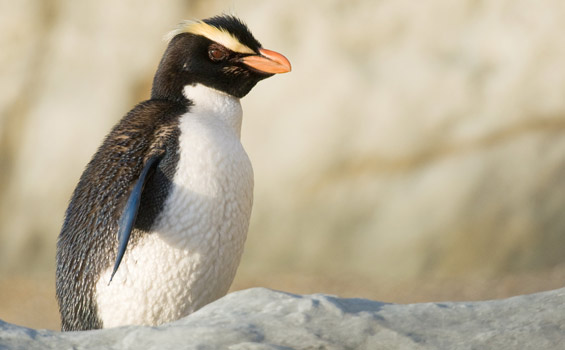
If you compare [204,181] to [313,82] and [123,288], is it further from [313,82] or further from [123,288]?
[313,82]

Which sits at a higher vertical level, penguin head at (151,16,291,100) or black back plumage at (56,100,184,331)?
penguin head at (151,16,291,100)

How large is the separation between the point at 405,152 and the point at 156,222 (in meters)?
1.73

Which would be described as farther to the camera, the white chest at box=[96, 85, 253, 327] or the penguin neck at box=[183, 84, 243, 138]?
the penguin neck at box=[183, 84, 243, 138]

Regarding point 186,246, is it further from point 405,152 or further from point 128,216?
point 405,152

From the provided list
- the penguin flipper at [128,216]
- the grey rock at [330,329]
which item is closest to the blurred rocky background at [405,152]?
the penguin flipper at [128,216]

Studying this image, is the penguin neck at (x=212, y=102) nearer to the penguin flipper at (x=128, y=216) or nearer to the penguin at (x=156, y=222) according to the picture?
the penguin at (x=156, y=222)

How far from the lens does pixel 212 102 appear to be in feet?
4.63

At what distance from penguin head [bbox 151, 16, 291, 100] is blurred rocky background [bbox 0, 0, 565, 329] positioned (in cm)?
149

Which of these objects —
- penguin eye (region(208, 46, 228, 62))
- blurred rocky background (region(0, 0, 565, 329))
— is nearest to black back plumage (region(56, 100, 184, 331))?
penguin eye (region(208, 46, 228, 62))

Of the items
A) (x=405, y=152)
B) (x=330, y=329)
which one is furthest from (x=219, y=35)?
(x=405, y=152)

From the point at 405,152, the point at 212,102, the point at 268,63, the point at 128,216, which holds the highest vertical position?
the point at 405,152

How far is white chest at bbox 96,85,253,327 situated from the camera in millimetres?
1271

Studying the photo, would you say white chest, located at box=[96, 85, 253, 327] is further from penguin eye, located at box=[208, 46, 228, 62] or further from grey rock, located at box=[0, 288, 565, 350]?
grey rock, located at box=[0, 288, 565, 350]

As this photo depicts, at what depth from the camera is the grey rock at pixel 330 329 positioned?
83 cm
